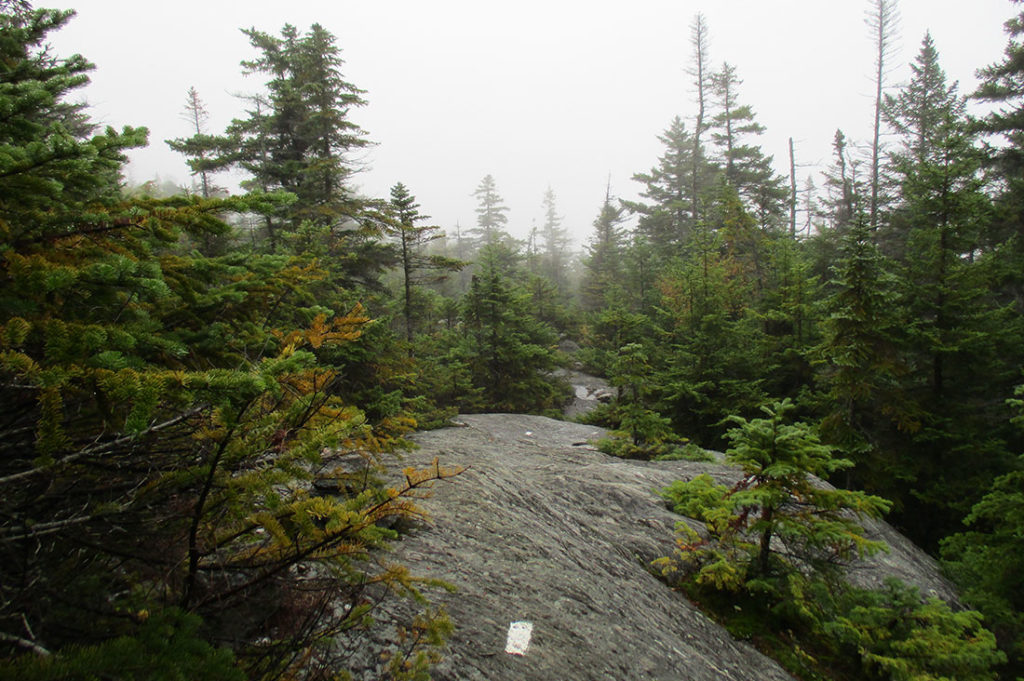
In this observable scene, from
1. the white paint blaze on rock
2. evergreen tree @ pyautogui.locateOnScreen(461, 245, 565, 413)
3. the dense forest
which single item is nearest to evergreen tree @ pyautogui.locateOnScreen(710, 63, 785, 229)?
the dense forest

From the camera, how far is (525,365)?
19672mm

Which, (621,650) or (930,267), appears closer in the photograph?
(621,650)

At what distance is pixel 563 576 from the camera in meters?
5.23

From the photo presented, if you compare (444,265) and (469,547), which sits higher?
(444,265)

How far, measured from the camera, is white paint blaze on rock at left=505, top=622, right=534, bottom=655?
3.87 m

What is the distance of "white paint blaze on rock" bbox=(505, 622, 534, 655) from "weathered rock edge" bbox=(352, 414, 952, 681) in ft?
0.18

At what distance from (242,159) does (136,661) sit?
18463mm

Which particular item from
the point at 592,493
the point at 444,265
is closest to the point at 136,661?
the point at 592,493

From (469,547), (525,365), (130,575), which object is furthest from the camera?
(525,365)

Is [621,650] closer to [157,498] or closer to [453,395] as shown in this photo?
[157,498]

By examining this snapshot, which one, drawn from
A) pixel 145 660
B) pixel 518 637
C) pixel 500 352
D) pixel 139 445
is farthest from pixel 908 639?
pixel 500 352

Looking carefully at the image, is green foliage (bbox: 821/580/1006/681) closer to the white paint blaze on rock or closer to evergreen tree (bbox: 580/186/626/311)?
the white paint blaze on rock

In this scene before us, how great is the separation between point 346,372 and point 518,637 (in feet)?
27.0

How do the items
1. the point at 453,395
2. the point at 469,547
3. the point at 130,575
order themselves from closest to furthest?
1. the point at 130,575
2. the point at 469,547
3. the point at 453,395
